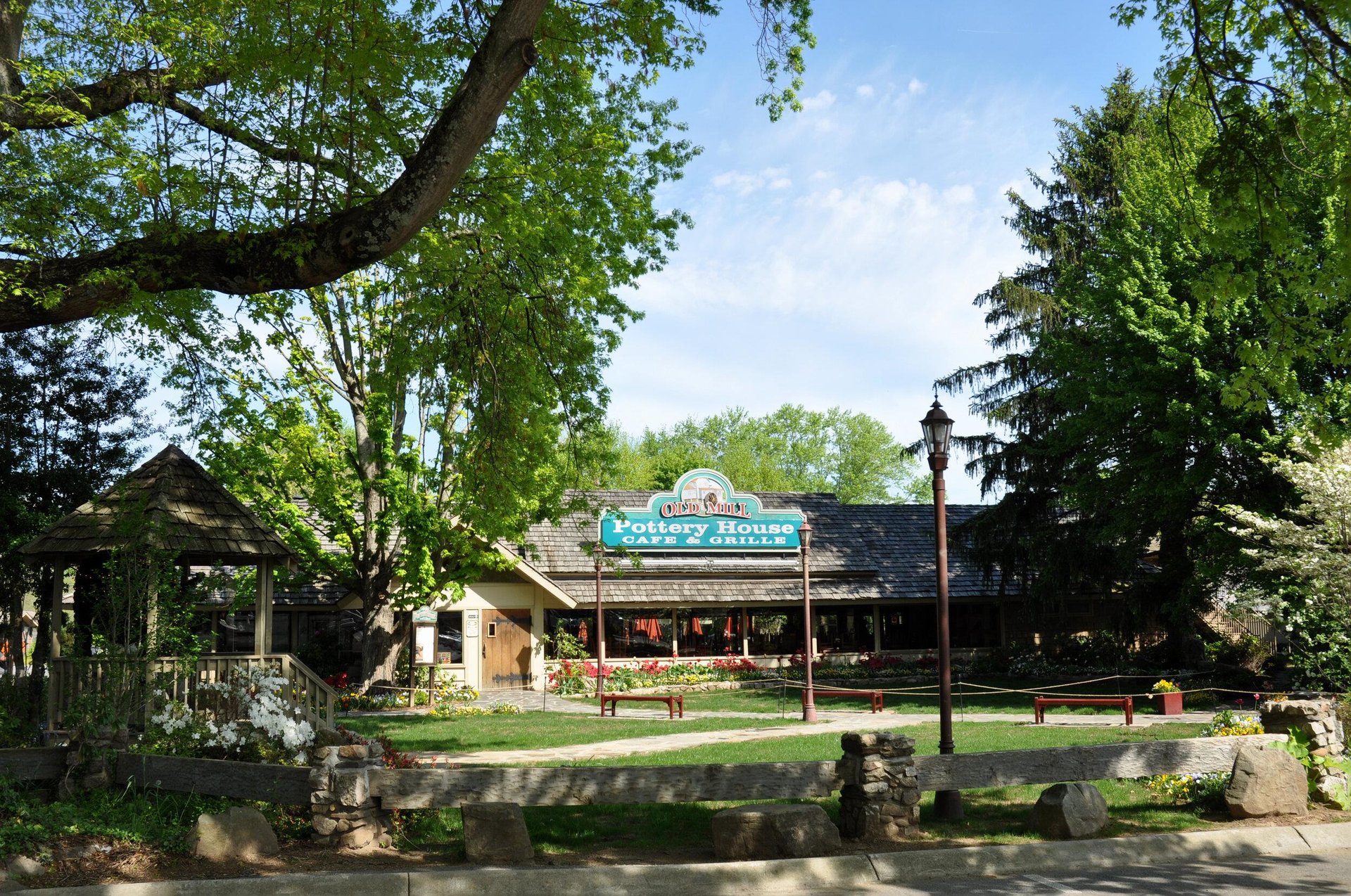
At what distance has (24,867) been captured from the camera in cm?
752

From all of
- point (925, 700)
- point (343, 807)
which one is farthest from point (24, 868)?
point (925, 700)

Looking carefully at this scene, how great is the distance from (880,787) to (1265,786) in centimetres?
389

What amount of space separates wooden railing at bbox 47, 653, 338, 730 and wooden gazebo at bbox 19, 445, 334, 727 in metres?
0.02

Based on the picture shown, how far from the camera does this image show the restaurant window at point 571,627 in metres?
31.8

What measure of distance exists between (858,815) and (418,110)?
8.96 meters

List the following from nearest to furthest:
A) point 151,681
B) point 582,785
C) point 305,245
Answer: point 582,785 → point 305,245 → point 151,681

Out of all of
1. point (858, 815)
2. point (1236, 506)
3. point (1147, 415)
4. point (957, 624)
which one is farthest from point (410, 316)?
point (957, 624)

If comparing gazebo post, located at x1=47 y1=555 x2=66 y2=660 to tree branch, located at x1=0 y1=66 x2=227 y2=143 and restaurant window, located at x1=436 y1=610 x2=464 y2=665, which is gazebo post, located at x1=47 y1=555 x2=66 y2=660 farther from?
restaurant window, located at x1=436 y1=610 x2=464 y2=665

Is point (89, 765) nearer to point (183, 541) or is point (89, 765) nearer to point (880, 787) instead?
point (183, 541)

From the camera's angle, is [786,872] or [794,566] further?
[794,566]

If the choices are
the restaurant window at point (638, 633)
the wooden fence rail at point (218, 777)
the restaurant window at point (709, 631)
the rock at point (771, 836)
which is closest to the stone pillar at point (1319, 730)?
the rock at point (771, 836)

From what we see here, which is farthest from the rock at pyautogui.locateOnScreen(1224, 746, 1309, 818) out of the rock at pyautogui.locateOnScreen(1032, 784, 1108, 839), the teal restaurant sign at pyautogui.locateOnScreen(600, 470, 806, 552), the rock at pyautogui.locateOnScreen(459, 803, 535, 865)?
the teal restaurant sign at pyautogui.locateOnScreen(600, 470, 806, 552)

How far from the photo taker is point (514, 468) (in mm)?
13867

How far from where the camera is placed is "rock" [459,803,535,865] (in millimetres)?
8141
